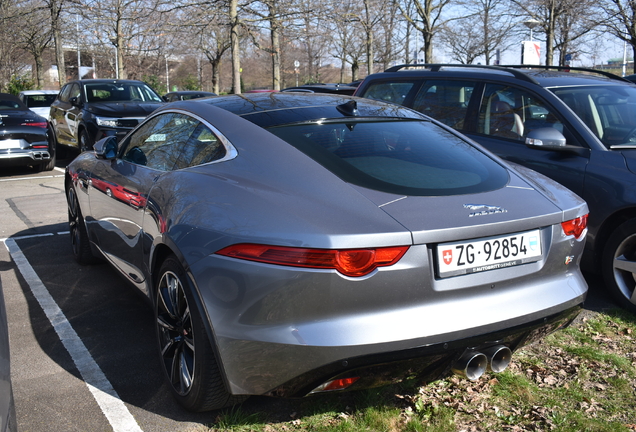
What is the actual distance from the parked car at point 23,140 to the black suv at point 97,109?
0.83m

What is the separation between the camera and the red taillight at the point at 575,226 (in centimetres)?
297

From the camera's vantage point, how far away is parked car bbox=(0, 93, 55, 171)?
11.2 metres

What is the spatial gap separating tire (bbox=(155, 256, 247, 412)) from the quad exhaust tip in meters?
1.00

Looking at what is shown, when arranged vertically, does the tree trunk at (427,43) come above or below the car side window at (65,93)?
above

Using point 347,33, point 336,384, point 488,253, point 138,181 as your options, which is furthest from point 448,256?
point 347,33

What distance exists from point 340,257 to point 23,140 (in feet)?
34.5

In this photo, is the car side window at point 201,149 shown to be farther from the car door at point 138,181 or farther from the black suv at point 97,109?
the black suv at point 97,109

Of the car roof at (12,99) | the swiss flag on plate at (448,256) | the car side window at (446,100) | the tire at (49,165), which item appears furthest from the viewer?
the car roof at (12,99)

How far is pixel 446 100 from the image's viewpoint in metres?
6.04

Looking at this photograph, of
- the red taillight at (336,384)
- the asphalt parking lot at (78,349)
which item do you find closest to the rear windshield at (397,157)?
the red taillight at (336,384)

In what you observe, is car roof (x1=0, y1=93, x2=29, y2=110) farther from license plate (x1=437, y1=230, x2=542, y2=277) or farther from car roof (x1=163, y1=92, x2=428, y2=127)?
license plate (x1=437, y1=230, x2=542, y2=277)

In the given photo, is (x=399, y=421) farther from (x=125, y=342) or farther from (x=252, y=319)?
(x=125, y=342)

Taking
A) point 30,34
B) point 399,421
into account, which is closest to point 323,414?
point 399,421

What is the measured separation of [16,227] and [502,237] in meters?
6.23
